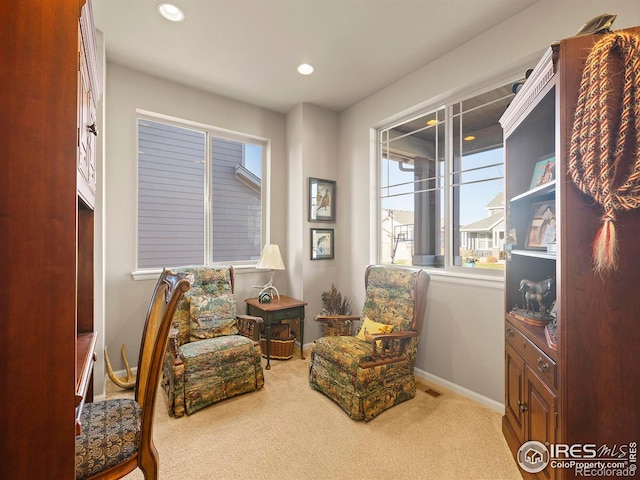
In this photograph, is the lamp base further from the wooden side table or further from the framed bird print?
the framed bird print

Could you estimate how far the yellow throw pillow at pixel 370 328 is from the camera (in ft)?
8.73

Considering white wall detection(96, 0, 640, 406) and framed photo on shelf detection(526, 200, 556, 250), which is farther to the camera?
white wall detection(96, 0, 640, 406)

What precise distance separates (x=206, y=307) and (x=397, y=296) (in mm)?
1814

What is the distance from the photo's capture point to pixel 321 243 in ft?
12.8

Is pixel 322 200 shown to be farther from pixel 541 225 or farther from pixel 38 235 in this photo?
pixel 38 235

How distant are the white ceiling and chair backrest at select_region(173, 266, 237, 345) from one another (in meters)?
Answer: 2.00

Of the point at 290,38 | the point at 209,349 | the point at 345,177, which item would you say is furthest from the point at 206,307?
the point at 290,38

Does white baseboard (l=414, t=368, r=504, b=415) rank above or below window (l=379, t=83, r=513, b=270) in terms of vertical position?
below

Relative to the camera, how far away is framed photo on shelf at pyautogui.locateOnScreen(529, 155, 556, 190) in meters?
1.81

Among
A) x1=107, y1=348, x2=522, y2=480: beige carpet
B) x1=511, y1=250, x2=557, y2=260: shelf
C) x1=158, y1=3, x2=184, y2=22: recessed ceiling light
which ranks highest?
A: x1=158, y1=3, x2=184, y2=22: recessed ceiling light

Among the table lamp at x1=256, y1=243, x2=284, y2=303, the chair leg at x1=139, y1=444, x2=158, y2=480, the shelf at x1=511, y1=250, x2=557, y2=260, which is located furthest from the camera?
the table lamp at x1=256, y1=243, x2=284, y2=303

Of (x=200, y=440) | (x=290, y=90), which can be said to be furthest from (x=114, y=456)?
(x=290, y=90)

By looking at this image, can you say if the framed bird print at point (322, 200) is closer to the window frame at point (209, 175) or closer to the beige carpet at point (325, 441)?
the window frame at point (209, 175)

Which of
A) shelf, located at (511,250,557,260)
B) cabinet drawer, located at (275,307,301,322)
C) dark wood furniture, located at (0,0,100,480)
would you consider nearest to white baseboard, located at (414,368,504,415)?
shelf, located at (511,250,557,260)
